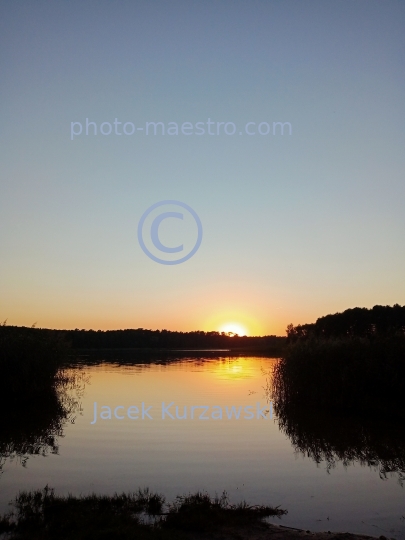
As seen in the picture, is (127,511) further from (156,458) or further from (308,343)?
(308,343)

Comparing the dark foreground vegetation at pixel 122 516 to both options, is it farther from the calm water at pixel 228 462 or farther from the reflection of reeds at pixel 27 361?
the reflection of reeds at pixel 27 361

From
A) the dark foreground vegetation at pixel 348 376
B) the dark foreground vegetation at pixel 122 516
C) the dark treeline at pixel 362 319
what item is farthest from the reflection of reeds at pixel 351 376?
the dark treeline at pixel 362 319

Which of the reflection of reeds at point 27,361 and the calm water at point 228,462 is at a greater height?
the reflection of reeds at point 27,361

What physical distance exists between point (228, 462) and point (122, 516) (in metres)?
5.37

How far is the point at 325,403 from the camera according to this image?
21875mm

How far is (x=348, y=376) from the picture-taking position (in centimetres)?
2155

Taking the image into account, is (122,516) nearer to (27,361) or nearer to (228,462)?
(228,462)

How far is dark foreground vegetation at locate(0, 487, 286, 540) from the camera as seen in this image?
718 centimetres

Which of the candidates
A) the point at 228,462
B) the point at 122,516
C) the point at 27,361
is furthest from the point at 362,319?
the point at 122,516

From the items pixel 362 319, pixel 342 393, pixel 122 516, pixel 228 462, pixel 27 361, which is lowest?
pixel 228 462

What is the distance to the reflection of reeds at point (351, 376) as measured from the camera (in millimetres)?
20828

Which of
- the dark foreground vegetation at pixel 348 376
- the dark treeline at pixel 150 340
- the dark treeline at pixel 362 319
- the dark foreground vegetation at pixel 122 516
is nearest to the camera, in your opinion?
the dark foreground vegetation at pixel 122 516

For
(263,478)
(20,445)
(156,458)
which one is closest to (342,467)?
(263,478)

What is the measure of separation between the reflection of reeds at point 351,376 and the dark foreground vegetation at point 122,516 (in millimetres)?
12949
